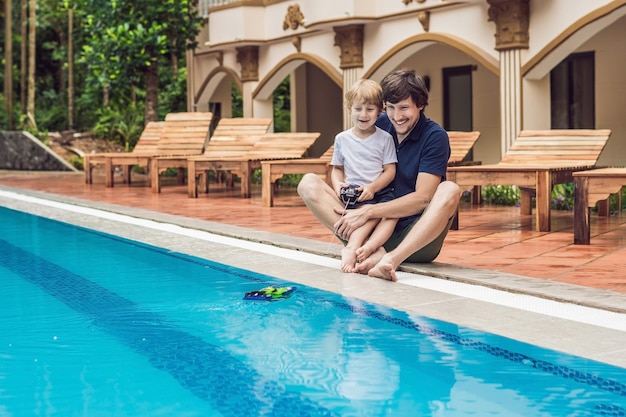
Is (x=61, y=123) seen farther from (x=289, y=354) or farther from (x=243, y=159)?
(x=289, y=354)

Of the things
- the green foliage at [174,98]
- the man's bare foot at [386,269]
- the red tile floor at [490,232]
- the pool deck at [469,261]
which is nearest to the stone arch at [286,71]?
the red tile floor at [490,232]

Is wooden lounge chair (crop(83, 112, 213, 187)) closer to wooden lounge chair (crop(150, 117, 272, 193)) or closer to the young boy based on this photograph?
wooden lounge chair (crop(150, 117, 272, 193))

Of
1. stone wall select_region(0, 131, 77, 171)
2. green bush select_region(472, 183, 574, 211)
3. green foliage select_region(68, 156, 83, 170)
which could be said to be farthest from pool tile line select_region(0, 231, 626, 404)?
green foliage select_region(68, 156, 83, 170)

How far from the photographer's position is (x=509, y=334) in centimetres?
472

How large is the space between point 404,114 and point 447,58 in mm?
13080

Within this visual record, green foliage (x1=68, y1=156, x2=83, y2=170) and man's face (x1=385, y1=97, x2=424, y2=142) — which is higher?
man's face (x1=385, y1=97, x2=424, y2=142)

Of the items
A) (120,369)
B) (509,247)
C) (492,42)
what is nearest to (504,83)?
(492,42)

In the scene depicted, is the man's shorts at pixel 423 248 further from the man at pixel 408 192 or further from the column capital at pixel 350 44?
the column capital at pixel 350 44

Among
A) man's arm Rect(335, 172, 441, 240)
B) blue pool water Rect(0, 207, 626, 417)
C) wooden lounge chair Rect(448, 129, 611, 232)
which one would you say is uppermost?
wooden lounge chair Rect(448, 129, 611, 232)

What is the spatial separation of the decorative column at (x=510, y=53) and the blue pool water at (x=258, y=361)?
8458 millimetres

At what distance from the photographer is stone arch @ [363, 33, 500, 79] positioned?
1470 centimetres

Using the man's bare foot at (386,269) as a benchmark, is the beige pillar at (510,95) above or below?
above

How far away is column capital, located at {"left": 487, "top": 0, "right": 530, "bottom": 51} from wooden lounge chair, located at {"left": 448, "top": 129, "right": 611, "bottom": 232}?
3669 mm

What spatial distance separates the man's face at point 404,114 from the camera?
641 cm
